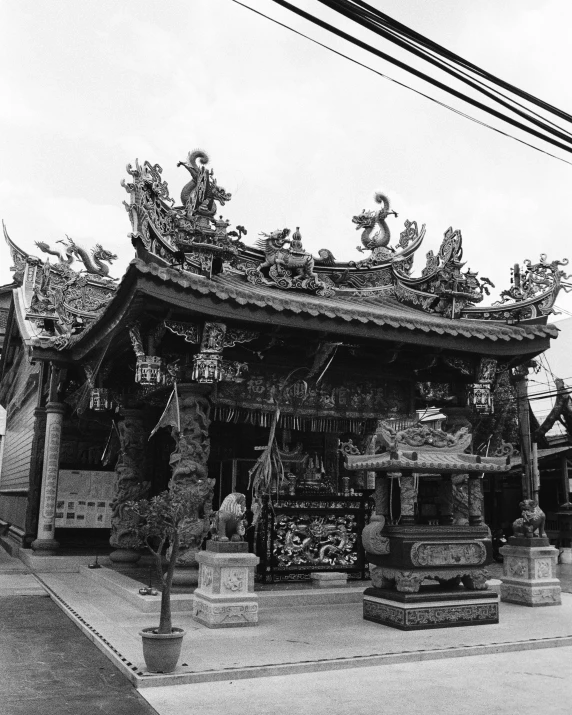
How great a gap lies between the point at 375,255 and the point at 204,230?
14.1ft

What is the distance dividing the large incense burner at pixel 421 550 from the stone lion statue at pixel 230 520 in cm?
168

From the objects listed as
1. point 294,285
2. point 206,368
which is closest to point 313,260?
point 294,285

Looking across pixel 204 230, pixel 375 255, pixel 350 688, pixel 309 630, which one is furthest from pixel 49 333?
pixel 350 688

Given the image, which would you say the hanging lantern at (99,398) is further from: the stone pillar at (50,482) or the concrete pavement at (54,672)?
the concrete pavement at (54,672)

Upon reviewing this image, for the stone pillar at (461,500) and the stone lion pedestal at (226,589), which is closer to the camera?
the stone lion pedestal at (226,589)

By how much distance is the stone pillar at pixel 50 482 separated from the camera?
1479 cm

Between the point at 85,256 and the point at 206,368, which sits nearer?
the point at 206,368

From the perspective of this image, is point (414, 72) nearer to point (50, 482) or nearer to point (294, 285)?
point (294, 285)

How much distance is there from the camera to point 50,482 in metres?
15.0

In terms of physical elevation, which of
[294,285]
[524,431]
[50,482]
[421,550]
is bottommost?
[421,550]

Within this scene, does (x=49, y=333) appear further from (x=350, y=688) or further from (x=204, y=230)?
(x=350, y=688)

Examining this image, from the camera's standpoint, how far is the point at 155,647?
6074 millimetres

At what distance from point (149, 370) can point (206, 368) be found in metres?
0.87

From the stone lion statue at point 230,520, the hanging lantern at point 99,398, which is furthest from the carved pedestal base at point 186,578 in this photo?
the hanging lantern at point 99,398
